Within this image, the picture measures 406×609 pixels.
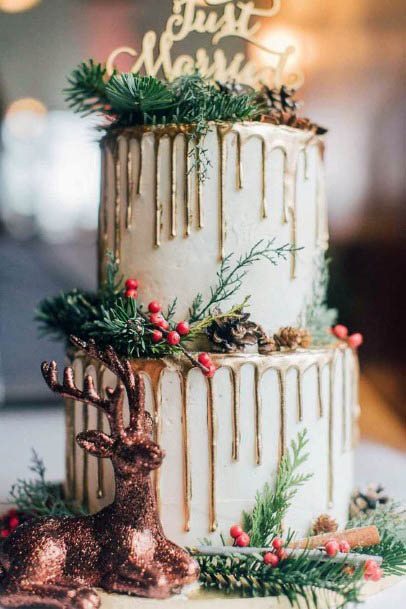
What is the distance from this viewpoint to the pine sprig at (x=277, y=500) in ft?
4.52

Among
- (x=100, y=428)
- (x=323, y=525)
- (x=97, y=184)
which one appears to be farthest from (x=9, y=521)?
(x=97, y=184)

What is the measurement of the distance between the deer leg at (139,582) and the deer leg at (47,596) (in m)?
0.05

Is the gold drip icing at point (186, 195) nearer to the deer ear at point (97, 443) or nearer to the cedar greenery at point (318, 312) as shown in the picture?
the cedar greenery at point (318, 312)

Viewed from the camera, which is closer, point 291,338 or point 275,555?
point 275,555

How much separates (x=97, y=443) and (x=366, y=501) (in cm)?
75

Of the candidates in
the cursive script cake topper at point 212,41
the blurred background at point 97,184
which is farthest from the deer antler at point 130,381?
the blurred background at point 97,184

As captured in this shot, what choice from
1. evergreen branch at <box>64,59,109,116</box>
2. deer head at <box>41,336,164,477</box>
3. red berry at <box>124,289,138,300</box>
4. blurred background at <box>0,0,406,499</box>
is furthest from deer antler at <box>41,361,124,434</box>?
blurred background at <box>0,0,406,499</box>

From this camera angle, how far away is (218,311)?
144cm

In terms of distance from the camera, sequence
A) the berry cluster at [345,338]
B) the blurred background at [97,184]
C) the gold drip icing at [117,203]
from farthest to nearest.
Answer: the blurred background at [97,184]
the berry cluster at [345,338]
the gold drip icing at [117,203]

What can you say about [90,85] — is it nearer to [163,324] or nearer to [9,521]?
[163,324]

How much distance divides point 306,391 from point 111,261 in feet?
1.56

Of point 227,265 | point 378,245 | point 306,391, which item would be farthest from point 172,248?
point 378,245

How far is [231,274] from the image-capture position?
1.41 metres

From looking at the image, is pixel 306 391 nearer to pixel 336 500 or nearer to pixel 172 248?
pixel 336 500
